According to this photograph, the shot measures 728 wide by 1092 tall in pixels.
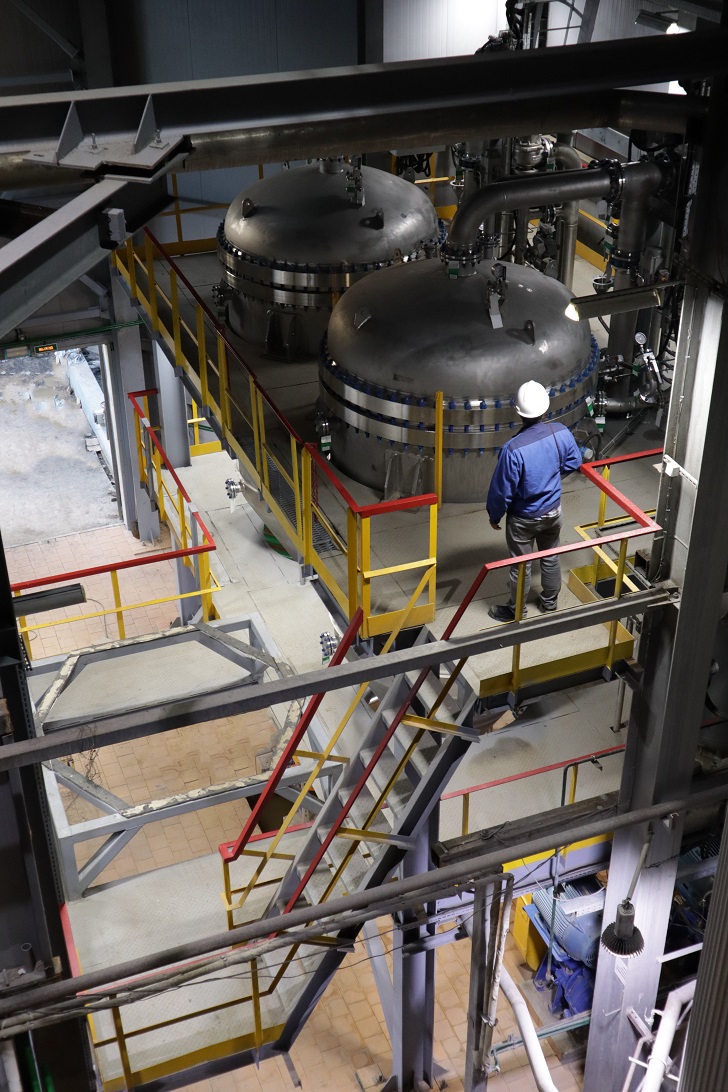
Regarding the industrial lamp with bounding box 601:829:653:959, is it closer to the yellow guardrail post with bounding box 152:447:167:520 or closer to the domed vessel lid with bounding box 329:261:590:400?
the domed vessel lid with bounding box 329:261:590:400

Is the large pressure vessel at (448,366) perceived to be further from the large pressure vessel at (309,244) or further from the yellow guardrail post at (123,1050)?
the yellow guardrail post at (123,1050)

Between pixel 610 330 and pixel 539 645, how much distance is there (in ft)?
16.9

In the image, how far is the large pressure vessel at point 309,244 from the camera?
15305 millimetres

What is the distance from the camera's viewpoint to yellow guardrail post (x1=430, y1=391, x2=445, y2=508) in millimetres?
11336

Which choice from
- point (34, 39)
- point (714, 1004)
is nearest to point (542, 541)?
point (714, 1004)

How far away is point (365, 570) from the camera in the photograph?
33.6 feet

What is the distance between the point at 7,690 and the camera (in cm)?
843

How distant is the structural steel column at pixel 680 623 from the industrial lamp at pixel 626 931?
11.9 inches

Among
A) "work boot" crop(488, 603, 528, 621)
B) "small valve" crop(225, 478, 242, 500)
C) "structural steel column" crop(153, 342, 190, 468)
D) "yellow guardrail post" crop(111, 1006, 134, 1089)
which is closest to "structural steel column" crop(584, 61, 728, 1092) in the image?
"work boot" crop(488, 603, 528, 621)


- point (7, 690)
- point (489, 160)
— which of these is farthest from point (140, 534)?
point (7, 690)

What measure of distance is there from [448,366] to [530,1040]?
6.53m

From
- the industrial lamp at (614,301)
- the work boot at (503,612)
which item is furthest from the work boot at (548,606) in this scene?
the industrial lamp at (614,301)

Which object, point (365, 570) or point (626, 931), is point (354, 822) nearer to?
point (626, 931)

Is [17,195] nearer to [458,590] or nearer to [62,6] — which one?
[458,590]
